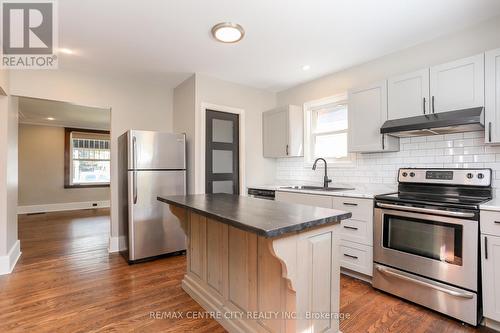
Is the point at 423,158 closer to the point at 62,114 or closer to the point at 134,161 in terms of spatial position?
the point at 134,161

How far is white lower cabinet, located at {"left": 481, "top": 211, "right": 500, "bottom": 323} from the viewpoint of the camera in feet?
6.02

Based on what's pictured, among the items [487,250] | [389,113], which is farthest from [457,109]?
[487,250]

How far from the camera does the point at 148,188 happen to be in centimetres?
336

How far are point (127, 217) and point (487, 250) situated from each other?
12.2ft

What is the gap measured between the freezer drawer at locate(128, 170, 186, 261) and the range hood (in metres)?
2.68

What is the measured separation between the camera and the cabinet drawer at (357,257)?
8.50 ft

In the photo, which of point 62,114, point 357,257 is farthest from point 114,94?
point 357,257

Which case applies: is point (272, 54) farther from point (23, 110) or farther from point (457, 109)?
point (23, 110)

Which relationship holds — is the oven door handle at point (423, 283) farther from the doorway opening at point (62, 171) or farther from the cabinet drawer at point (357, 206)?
the doorway opening at point (62, 171)

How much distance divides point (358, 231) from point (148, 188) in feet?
8.46

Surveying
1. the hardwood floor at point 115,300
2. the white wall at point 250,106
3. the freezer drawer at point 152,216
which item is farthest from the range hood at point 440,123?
the freezer drawer at point 152,216

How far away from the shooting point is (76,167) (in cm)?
725

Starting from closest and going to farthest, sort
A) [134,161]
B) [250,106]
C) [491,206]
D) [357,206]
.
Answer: [491,206] < [357,206] < [134,161] < [250,106]

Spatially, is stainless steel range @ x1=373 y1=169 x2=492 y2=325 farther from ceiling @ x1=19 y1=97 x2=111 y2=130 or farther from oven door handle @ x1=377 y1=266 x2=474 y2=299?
ceiling @ x1=19 y1=97 x2=111 y2=130
